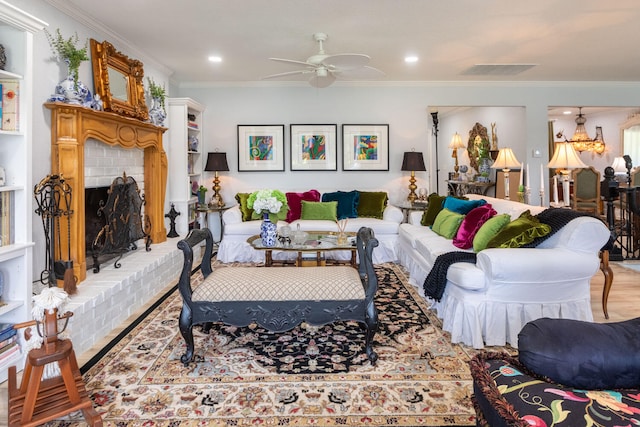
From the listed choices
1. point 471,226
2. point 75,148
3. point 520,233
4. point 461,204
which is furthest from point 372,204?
point 75,148

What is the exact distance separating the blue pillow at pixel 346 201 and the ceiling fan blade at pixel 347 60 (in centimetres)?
244

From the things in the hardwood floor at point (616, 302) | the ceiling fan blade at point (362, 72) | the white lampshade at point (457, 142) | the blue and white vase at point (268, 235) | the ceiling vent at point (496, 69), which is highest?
the ceiling vent at point (496, 69)

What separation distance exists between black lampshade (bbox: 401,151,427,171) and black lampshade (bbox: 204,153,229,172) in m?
2.65

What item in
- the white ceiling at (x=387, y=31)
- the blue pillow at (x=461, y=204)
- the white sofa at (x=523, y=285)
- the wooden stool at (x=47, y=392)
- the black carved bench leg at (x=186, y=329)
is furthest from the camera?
the blue pillow at (x=461, y=204)

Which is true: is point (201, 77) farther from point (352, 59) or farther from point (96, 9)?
point (352, 59)

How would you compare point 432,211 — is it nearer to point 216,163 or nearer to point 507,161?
point 507,161

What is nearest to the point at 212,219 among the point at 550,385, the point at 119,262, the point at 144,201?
the point at 144,201

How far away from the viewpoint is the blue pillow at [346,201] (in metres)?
5.94

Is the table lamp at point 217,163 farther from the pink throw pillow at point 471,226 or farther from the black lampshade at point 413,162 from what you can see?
the pink throw pillow at point 471,226

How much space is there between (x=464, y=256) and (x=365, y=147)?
3633mm

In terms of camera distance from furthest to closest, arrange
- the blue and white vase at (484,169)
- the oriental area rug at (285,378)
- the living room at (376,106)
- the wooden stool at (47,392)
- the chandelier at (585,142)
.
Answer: the chandelier at (585,142), the blue and white vase at (484,169), the living room at (376,106), the oriental area rug at (285,378), the wooden stool at (47,392)

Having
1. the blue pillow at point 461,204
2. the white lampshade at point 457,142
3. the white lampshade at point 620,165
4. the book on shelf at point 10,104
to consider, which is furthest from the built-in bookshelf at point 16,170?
the white lampshade at point 620,165

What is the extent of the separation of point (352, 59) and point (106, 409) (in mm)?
2976

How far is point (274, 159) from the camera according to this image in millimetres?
6531
